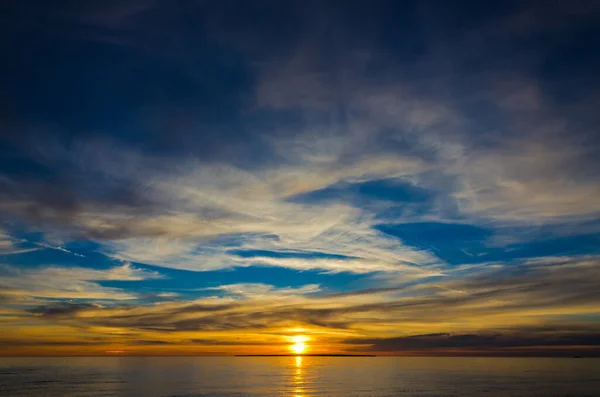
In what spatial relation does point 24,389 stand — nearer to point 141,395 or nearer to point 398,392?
point 141,395

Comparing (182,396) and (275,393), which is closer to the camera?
(182,396)

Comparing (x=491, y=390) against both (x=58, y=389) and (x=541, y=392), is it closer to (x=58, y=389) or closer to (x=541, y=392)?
(x=541, y=392)

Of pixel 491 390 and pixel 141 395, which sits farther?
pixel 491 390

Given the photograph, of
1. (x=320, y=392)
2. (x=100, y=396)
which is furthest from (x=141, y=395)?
(x=320, y=392)

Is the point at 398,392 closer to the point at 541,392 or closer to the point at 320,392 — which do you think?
the point at 320,392

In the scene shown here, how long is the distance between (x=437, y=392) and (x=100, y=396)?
245 ft

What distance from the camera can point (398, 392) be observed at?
10450 centimetres

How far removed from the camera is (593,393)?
316ft

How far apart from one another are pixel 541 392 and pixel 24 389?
117m

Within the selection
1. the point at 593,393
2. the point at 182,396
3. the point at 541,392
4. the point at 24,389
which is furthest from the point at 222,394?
the point at 593,393

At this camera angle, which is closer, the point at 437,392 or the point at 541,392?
the point at 541,392

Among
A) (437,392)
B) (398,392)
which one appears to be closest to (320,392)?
(398,392)

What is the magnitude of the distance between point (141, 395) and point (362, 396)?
159ft

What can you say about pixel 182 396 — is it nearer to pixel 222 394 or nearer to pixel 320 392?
pixel 222 394
